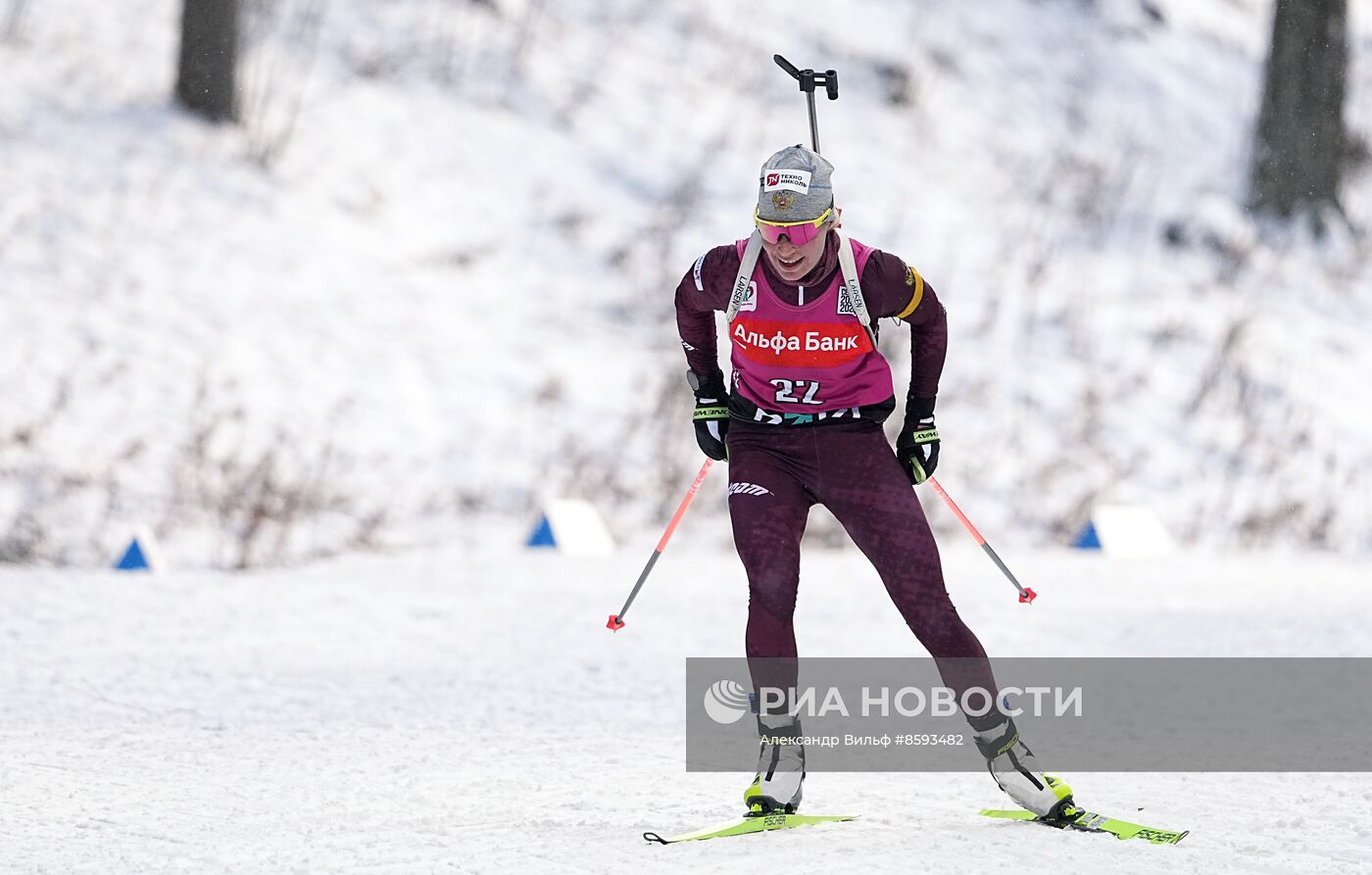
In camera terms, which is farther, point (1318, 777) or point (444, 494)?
point (444, 494)

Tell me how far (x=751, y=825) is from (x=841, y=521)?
818mm

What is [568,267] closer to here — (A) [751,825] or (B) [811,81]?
(B) [811,81]

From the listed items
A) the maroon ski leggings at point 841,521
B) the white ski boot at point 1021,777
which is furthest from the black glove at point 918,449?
the white ski boot at point 1021,777

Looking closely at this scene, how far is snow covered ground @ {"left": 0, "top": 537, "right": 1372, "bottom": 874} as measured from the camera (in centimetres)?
411

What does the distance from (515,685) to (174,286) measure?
20.4 ft

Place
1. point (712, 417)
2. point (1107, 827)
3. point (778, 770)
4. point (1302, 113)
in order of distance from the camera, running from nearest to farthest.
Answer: point (1107, 827) < point (778, 770) < point (712, 417) < point (1302, 113)

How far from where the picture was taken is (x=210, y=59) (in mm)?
13188

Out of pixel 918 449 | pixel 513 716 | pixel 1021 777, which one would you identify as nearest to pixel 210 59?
pixel 513 716

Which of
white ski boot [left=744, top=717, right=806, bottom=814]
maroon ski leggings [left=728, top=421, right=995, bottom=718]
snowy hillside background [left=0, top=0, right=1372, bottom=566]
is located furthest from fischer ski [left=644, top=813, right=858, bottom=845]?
snowy hillside background [left=0, top=0, right=1372, bottom=566]

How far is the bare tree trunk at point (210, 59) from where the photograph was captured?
13.1m

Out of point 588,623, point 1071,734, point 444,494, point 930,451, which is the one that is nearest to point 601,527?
point 444,494

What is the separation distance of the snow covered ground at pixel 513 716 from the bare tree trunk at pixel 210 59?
530 cm

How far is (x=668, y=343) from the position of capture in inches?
505

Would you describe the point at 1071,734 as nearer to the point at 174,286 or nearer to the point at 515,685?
the point at 515,685
